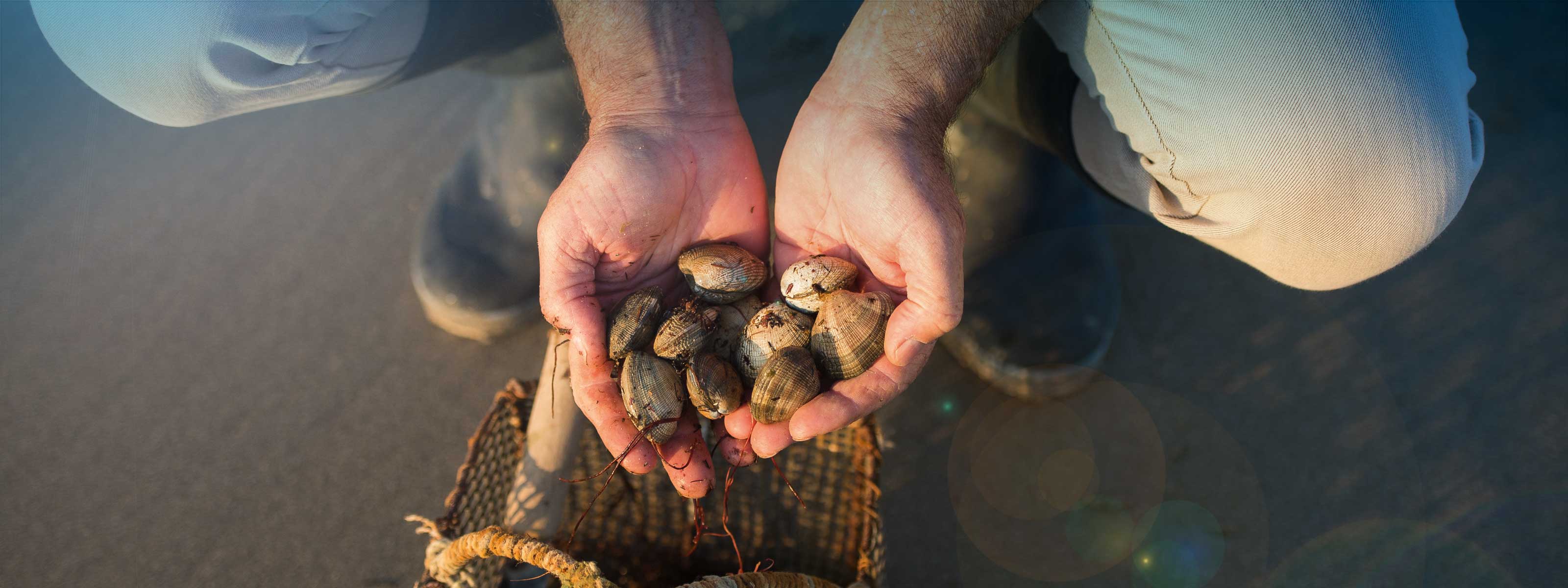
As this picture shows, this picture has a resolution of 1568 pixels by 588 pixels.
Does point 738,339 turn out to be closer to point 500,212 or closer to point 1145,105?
point 1145,105

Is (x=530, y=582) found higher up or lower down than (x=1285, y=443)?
higher up

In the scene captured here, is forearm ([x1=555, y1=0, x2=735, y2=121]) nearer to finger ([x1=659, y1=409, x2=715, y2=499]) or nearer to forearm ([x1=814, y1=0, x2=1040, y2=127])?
forearm ([x1=814, y1=0, x2=1040, y2=127])

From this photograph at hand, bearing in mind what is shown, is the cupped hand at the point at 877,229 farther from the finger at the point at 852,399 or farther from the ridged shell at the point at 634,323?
the ridged shell at the point at 634,323

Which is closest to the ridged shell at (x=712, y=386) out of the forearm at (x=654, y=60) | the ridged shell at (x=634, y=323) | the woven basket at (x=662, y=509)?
the ridged shell at (x=634, y=323)

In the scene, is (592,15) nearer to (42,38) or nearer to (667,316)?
(667,316)

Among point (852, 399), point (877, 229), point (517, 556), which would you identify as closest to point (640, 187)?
point (877, 229)

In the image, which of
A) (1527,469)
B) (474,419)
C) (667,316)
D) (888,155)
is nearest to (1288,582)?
(1527,469)

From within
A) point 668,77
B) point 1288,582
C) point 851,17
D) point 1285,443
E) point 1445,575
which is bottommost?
point 1445,575
